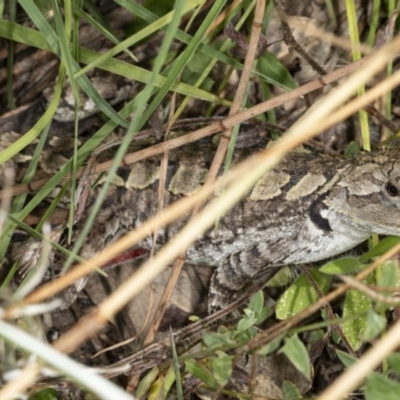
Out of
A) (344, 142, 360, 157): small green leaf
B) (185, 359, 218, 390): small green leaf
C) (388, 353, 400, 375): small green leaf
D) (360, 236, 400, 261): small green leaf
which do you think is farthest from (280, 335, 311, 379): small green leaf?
(344, 142, 360, 157): small green leaf

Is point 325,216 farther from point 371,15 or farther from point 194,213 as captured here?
point 371,15

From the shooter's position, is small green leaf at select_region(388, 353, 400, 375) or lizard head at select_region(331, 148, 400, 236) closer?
small green leaf at select_region(388, 353, 400, 375)

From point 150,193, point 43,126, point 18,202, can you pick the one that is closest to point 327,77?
point 150,193

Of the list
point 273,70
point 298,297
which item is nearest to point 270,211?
point 298,297

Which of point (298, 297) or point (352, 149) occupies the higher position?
point (352, 149)

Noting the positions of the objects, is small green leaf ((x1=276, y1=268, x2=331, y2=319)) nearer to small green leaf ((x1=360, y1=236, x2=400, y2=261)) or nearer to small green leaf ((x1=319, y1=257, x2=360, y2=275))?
small green leaf ((x1=360, y1=236, x2=400, y2=261))

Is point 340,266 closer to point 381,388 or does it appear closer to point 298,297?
point 298,297

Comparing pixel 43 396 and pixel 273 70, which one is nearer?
pixel 43 396
